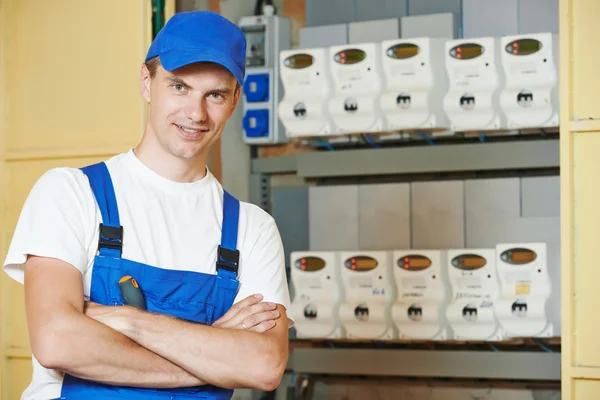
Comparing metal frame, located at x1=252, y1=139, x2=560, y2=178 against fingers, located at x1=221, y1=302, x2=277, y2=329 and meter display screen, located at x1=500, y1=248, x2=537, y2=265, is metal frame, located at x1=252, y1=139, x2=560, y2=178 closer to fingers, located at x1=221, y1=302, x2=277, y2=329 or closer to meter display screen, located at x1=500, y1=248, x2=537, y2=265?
meter display screen, located at x1=500, y1=248, x2=537, y2=265

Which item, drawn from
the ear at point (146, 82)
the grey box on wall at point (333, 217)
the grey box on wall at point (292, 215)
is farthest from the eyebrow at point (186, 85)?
the grey box on wall at point (292, 215)

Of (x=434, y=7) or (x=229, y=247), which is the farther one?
(x=434, y=7)

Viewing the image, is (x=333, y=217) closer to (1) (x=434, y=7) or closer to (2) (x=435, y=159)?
(2) (x=435, y=159)

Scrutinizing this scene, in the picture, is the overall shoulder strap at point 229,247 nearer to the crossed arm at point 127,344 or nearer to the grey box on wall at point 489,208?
the crossed arm at point 127,344

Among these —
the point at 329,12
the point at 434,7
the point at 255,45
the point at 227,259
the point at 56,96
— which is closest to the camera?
the point at 227,259

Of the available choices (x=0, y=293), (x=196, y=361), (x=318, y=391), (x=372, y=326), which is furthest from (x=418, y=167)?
(x=196, y=361)

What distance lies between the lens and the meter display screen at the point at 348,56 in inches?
139

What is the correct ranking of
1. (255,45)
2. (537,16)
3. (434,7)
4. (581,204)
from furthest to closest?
(255,45), (434,7), (537,16), (581,204)

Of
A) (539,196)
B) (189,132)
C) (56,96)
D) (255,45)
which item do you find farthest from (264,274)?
(255,45)

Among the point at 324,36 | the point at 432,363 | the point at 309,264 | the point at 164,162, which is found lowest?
the point at 432,363

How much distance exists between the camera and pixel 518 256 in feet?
10.8

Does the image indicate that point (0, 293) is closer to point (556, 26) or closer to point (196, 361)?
point (196, 361)

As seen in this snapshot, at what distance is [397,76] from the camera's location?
3.43 meters

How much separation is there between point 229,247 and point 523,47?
190 cm
